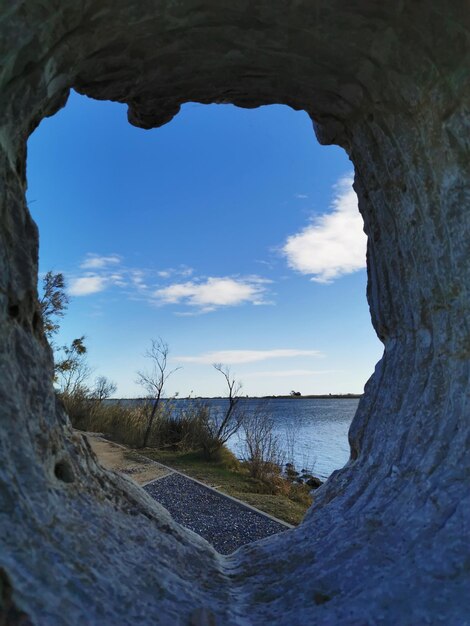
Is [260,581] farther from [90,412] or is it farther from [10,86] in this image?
[90,412]

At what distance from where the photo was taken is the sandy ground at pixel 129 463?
11.3 meters

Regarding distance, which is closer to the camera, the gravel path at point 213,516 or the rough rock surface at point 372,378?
the rough rock surface at point 372,378

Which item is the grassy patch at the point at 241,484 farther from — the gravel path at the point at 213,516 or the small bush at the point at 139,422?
the small bush at the point at 139,422

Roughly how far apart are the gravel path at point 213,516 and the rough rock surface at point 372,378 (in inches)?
118

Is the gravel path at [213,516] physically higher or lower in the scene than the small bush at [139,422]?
lower

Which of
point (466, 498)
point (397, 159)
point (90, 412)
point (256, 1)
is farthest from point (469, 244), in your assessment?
point (90, 412)

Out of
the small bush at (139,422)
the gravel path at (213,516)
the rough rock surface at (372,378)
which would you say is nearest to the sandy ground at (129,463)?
the gravel path at (213,516)

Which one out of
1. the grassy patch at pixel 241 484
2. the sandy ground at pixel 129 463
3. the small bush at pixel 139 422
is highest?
the small bush at pixel 139 422

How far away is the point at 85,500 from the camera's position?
280 centimetres

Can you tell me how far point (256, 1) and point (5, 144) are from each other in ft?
6.08

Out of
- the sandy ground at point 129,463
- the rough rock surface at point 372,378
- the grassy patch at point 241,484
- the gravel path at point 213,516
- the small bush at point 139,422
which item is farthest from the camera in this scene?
the small bush at point 139,422

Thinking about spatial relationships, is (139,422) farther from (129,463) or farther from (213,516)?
(213,516)

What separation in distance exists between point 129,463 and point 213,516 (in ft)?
18.9

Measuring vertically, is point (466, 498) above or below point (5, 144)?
below
